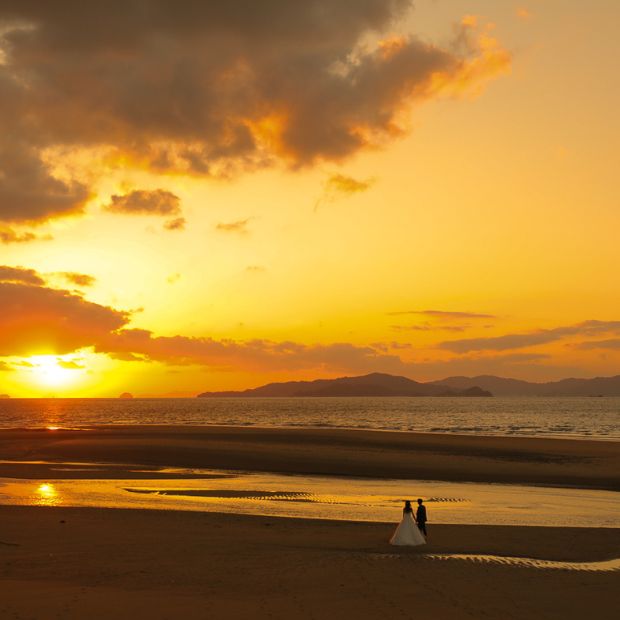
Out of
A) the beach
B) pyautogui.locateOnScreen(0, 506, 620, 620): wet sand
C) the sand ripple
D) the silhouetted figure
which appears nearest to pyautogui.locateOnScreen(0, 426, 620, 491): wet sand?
the beach

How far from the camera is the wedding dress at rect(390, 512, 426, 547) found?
2142 centimetres

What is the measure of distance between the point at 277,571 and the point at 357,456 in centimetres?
3658

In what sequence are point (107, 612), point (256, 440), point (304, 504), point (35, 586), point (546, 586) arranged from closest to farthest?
point (107, 612) < point (35, 586) < point (546, 586) < point (304, 504) < point (256, 440)

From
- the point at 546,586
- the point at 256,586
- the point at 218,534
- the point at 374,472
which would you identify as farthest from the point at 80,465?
the point at 546,586

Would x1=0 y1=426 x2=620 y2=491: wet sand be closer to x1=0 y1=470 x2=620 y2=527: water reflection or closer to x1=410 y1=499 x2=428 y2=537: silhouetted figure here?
x1=0 y1=470 x2=620 y2=527: water reflection

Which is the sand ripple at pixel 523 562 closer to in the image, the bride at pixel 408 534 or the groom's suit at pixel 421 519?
the bride at pixel 408 534

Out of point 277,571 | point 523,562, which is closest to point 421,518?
point 523,562

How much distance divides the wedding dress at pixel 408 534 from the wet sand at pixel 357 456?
21.6 m

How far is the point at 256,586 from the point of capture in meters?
16.5

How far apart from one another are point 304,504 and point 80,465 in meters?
23.7

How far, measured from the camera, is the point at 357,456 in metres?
54.0

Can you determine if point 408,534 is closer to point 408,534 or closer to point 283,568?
point 408,534

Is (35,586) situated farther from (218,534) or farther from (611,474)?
(611,474)

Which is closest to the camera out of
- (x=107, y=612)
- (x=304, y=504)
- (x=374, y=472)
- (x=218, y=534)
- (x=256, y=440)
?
(x=107, y=612)
